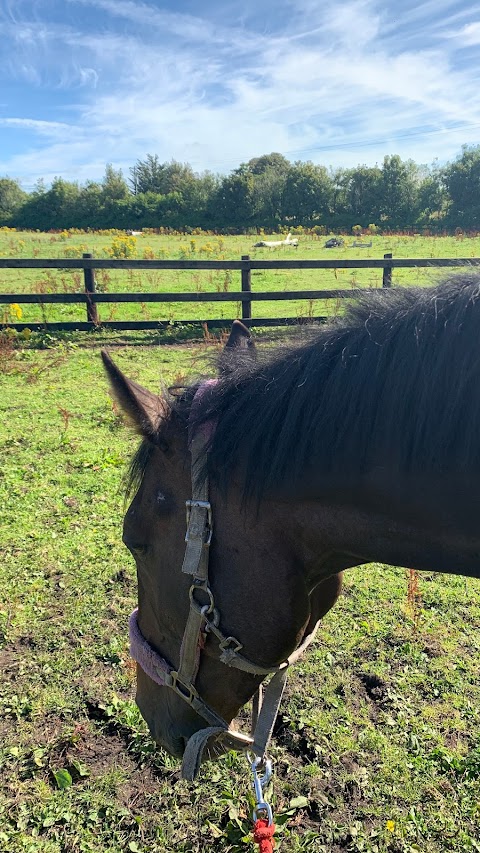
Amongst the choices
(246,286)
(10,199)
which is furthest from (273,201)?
(246,286)

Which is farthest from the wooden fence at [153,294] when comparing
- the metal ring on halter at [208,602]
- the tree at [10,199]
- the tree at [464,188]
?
the tree at [10,199]

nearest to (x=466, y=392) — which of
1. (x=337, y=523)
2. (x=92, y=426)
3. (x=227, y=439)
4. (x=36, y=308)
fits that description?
(x=337, y=523)

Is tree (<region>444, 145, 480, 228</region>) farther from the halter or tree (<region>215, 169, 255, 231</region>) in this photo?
the halter

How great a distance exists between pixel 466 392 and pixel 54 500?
14.9 ft

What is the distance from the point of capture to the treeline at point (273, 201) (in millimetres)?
43438

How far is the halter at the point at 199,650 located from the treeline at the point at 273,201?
45.0m

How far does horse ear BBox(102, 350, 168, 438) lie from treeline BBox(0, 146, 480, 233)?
148 feet

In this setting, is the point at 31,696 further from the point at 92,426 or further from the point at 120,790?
the point at 92,426

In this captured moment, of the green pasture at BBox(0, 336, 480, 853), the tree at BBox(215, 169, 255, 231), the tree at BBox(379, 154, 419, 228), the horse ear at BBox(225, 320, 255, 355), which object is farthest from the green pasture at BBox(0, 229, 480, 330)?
the tree at BBox(215, 169, 255, 231)

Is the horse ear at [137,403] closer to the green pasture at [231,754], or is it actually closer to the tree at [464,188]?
the green pasture at [231,754]

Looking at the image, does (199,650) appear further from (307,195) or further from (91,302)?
(307,195)

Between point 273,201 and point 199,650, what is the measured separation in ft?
176

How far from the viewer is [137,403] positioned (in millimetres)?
1424

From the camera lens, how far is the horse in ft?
3.64
